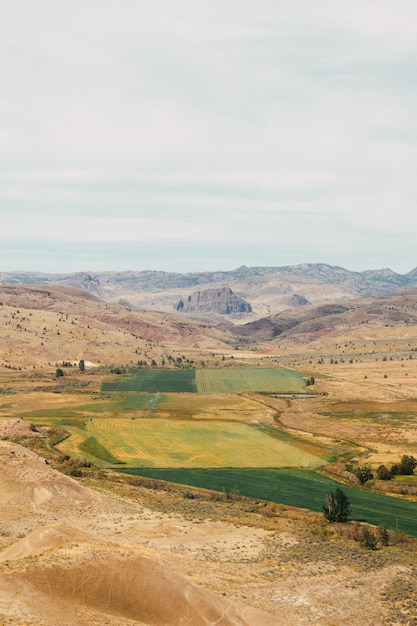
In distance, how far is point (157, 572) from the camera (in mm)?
38281

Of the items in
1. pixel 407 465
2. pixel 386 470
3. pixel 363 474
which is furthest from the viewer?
pixel 407 465

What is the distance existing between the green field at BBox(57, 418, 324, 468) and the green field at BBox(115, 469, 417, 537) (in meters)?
4.84

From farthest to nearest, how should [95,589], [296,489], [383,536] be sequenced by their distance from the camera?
[296,489] → [383,536] → [95,589]


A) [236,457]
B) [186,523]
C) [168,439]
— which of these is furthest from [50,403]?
[186,523]

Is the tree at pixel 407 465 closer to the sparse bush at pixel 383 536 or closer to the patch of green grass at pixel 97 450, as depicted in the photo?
→ the sparse bush at pixel 383 536

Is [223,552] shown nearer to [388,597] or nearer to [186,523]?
[186,523]

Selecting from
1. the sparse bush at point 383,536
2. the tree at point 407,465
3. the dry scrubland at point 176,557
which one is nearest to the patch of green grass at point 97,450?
the dry scrubland at point 176,557

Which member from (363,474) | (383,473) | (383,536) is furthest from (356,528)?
(383,473)

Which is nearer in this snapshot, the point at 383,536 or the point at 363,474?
the point at 383,536

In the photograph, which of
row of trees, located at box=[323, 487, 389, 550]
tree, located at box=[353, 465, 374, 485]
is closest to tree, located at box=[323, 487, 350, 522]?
row of trees, located at box=[323, 487, 389, 550]

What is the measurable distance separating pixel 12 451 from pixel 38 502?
12795 millimetres

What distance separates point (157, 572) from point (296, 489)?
4379cm

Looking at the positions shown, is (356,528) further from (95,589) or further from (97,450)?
(97,450)

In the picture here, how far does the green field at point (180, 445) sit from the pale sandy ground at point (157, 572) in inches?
1117
